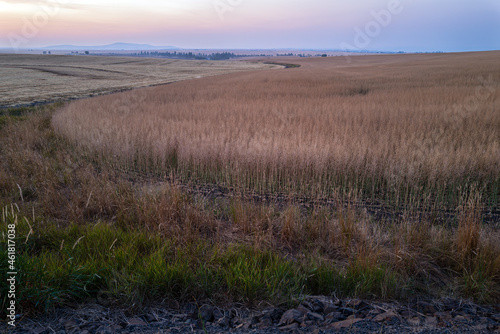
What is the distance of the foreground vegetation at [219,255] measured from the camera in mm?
2336

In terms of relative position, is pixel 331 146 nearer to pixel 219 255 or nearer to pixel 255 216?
pixel 255 216

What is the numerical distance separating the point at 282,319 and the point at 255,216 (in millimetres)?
1800

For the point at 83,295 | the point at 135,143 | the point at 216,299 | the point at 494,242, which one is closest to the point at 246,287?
the point at 216,299

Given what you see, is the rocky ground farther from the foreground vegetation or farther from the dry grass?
the dry grass

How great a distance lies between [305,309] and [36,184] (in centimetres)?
472

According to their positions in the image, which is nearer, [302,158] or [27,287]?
[27,287]

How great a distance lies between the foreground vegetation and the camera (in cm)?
234

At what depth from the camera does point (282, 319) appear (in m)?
2.05

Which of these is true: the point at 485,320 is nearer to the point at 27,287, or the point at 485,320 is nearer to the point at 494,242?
the point at 494,242

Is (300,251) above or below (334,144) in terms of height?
below

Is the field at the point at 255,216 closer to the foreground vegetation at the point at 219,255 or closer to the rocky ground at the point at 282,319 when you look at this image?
the foreground vegetation at the point at 219,255

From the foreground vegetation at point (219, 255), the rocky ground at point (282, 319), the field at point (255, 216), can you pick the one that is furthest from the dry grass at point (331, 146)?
the rocky ground at point (282, 319)

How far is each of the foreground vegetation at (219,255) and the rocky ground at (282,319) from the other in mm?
127

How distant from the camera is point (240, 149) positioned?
6.26 m
